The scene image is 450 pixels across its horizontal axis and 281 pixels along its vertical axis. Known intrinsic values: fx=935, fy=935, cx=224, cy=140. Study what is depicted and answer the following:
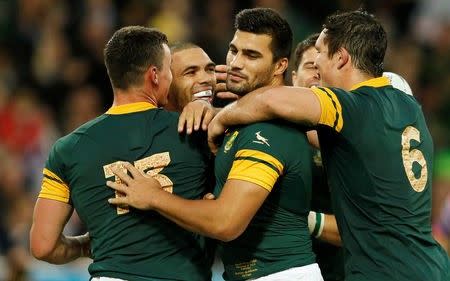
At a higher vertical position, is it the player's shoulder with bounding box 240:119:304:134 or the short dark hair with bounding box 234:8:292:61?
the short dark hair with bounding box 234:8:292:61

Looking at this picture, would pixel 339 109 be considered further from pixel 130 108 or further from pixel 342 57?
pixel 130 108

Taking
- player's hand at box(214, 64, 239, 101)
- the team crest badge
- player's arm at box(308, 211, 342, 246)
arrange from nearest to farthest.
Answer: the team crest badge → player's arm at box(308, 211, 342, 246) → player's hand at box(214, 64, 239, 101)

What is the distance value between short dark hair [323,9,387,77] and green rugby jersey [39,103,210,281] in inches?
40.1

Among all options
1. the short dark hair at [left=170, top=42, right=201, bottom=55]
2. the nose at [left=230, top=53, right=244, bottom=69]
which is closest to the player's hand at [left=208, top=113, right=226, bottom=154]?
the nose at [left=230, top=53, right=244, bottom=69]

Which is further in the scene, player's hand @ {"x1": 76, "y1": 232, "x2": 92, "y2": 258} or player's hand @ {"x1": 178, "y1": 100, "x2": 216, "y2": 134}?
player's hand @ {"x1": 76, "y1": 232, "x2": 92, "y2": 258}

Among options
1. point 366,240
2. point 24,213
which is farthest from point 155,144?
point 24,213

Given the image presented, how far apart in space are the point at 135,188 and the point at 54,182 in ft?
1.69

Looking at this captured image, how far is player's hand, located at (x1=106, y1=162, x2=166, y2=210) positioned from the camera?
16.4 ft

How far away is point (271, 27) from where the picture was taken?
5375mm

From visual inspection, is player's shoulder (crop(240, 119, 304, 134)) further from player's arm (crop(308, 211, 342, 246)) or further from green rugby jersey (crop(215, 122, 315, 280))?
player's arm (crop(308, 211, 342, 246))

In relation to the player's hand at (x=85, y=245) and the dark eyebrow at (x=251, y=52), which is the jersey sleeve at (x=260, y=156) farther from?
the player's hand at (x=85, y=245)

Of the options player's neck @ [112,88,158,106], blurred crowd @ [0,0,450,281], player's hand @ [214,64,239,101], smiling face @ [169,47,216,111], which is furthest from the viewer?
blurred crowd @ [0,0,450,281]

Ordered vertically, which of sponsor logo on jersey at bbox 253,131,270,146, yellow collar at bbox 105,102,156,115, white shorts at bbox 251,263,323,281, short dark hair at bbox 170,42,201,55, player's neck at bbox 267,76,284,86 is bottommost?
white shorts at bbox 251,263,323,281

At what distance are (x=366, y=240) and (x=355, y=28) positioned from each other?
1.17 m
